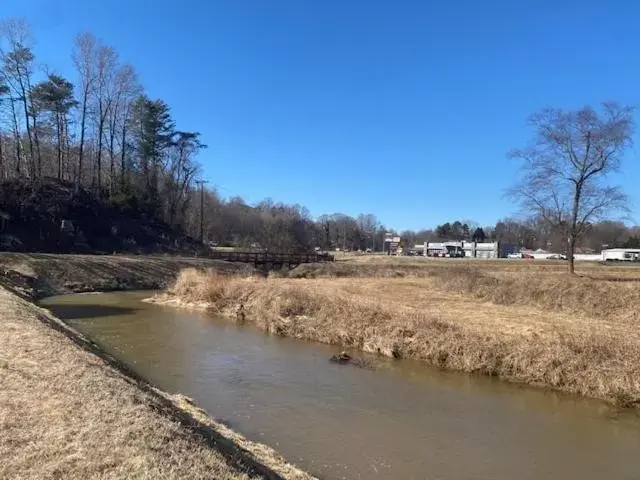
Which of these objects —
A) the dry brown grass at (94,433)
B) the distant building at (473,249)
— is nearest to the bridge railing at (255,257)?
the dry brown grass at (94,433)

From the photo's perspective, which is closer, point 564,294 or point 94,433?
point 94,433

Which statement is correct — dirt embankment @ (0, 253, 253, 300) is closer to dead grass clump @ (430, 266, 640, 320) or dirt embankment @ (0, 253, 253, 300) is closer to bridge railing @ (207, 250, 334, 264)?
bridge railing @ (207, 250, 334, 264)

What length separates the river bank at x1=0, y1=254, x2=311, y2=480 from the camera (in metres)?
5.16

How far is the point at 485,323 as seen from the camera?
18297 millimetres

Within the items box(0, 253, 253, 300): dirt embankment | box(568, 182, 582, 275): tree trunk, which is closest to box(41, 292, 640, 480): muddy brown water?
box(0, 253, 253, 300): dirt embankment

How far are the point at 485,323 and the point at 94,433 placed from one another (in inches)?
588

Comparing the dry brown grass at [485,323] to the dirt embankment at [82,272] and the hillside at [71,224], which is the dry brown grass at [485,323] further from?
the hillside at [71,224]

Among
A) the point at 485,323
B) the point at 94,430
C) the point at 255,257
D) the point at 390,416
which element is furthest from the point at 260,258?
Result: the point at 94,430

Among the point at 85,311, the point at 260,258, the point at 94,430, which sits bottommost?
the point at 85,311

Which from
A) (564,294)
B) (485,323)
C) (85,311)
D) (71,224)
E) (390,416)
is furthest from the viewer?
(71,224)

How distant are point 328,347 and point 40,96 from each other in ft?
175

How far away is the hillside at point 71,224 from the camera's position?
51.3m

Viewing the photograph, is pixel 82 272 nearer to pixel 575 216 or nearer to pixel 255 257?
pixel 255 257

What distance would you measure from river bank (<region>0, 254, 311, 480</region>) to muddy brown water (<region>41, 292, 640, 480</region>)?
162cm
